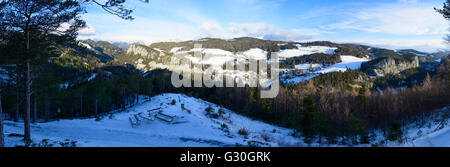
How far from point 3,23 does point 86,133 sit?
806 centimetres

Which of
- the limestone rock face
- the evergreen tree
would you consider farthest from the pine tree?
the limestone rock face

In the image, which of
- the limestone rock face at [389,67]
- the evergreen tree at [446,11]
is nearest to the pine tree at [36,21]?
the evergreen tree at [446,11]

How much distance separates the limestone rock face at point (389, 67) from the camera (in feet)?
566

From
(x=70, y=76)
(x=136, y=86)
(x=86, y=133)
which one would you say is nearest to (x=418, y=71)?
(x=136, y=86)

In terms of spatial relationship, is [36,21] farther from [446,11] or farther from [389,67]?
[389,67]

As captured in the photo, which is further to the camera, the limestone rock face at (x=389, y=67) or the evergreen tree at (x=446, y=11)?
the limestone rock face at (x=389, y=67)

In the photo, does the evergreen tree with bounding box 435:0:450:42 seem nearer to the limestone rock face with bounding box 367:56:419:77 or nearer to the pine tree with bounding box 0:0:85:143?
the pine tree with bounding box 0:0:85:143

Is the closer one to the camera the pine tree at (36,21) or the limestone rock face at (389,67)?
the pine tree at (36,21)

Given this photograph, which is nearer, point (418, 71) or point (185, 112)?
point (185, 112)

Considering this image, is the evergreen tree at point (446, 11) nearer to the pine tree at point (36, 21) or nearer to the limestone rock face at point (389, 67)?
→ the pine tree at point (36, 21)

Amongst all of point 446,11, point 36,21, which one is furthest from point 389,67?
point 36,21
